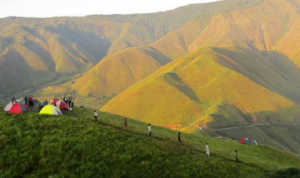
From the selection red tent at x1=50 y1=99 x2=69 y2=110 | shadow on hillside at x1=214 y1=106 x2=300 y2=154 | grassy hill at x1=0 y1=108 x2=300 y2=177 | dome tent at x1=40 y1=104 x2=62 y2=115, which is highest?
shadow on hillside at x1=214 y1=106 x2=300 y2=154

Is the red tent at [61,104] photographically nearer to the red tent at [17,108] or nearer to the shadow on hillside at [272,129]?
the red tent at [17,108]

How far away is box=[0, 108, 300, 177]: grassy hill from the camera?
2794 centimetres

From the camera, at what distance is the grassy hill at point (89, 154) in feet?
91.7

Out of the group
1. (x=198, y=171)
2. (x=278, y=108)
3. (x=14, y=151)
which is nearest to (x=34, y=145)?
(x=14, y=151)

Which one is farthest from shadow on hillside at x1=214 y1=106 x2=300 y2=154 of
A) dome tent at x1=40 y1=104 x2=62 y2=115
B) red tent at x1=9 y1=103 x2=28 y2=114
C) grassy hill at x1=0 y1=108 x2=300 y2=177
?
red tent at x1=9 y1=103 x2=28 y2=114

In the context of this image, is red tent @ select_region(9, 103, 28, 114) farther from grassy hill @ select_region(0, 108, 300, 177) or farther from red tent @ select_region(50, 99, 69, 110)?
red tent @ select_region(50, 99, 69, 110)

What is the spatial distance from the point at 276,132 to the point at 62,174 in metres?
157

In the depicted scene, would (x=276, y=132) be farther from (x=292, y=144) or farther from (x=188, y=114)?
(x=188, y=114)

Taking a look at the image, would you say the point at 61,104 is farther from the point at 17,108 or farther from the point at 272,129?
the point at 272,129

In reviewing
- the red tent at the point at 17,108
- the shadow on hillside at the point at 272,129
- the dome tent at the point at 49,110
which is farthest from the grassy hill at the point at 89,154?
the shadow on hillside at the point at 272,129

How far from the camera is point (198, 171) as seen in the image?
31484 millimetres

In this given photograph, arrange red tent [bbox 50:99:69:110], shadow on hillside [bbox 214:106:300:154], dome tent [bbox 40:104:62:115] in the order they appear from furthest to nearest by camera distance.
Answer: shadow on hillside [bbox 214:106:300:154] < red tent [bbox 50:99:69:110] < dome tent [bbox 40:104:62:115]

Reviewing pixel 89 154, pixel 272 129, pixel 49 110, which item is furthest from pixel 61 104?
pixel 272 129

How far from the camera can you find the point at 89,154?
1208 inches
